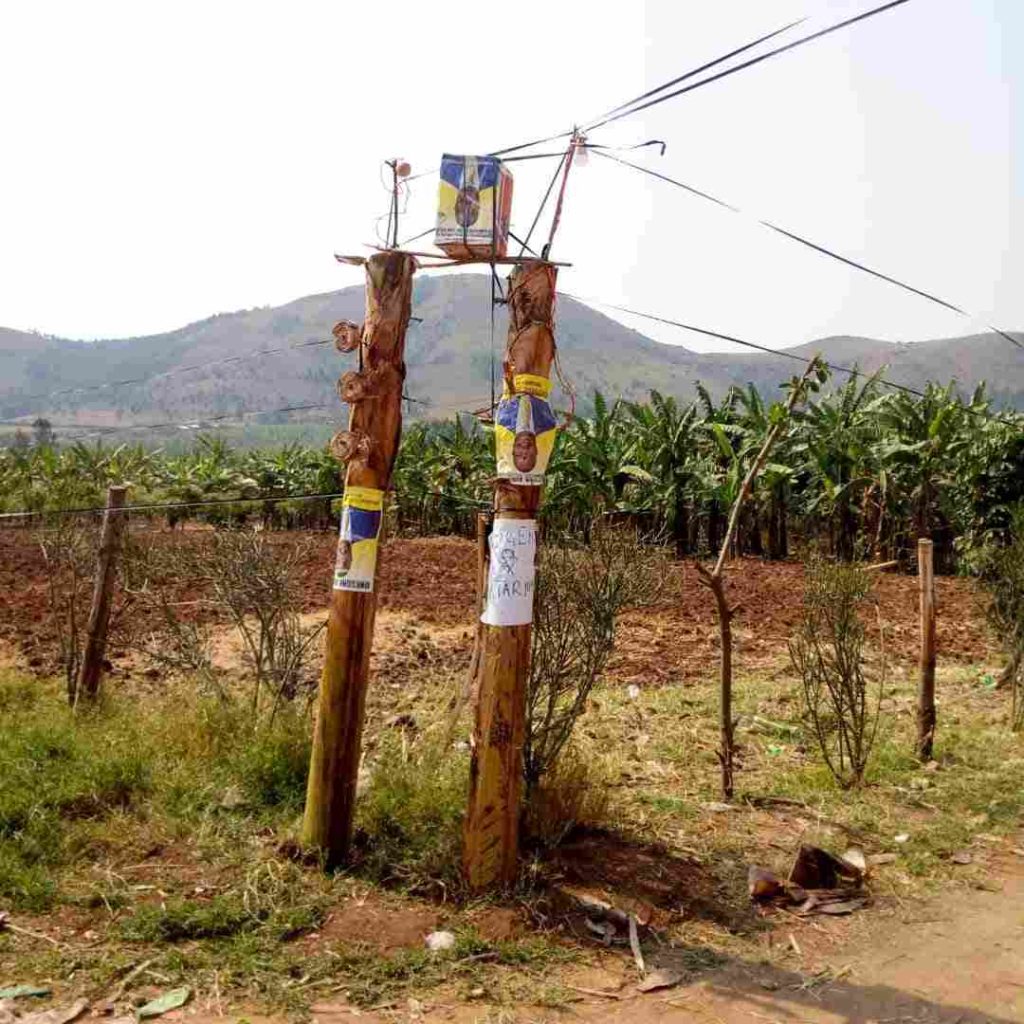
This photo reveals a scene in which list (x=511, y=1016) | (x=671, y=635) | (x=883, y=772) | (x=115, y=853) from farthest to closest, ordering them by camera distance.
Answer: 1. (x=671, y=635)
2. (x=883, y=772)
3. (x=115, y=853)
4. (x=511, y=1016)

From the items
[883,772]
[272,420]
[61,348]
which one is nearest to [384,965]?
[883,772]

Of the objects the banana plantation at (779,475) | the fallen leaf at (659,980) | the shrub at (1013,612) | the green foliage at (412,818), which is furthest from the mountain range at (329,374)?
the fallen leaf at (659,980)

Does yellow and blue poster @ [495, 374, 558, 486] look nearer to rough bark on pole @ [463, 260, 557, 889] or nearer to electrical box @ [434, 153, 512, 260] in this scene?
rough bark on pole @ [463, 260, 557, 889]

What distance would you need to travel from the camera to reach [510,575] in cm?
449

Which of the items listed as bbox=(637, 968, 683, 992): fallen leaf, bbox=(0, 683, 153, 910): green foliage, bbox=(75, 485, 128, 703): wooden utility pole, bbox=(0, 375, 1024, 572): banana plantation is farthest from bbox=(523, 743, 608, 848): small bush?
bbox=(0, 375, 1024, 572): banana plantation

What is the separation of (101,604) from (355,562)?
2.76 metres

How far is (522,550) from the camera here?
451cm

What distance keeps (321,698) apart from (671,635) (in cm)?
710

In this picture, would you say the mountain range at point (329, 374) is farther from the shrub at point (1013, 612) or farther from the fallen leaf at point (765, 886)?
the fallen leaf at point (765, 886)

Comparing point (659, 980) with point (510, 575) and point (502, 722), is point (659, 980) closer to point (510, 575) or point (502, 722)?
point (502, 722)

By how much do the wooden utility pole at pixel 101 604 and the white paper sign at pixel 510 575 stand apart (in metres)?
3.27

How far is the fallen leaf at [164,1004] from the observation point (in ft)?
11.7

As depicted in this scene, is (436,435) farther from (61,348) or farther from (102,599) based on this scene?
(61,348)

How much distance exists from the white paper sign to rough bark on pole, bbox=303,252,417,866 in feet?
2.08
